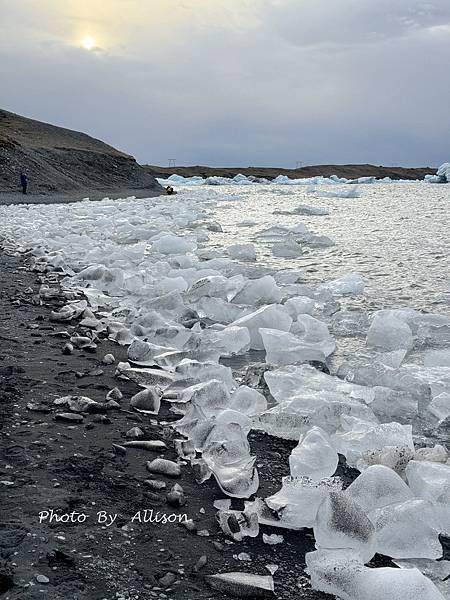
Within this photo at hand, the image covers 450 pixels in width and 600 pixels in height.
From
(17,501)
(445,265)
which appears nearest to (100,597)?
(17,501)

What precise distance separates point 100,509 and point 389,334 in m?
2.21

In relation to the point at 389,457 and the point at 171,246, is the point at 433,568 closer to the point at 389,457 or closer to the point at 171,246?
the point at 389,457

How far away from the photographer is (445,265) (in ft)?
21.8

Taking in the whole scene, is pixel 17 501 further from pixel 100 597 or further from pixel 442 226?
pixel 442 226

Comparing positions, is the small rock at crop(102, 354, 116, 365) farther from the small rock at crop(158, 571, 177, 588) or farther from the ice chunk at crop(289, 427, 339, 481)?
the small rock at crop(158, 571, 177, 588)

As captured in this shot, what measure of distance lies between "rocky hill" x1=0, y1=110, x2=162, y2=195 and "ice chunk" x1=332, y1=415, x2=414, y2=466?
29.6 metres

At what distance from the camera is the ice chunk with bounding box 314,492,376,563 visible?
1.42 metres

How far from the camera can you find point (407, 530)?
57.5 inches

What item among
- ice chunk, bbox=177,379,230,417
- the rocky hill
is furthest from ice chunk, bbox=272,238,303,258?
the rocky hill

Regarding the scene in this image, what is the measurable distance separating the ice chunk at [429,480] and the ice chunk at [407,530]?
A: 73 mm

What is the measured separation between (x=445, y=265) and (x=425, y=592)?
587 centimetres

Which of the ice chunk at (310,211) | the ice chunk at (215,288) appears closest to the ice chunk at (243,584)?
the ice chunk at (215,288)

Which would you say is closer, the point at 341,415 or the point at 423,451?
the point at 423,451

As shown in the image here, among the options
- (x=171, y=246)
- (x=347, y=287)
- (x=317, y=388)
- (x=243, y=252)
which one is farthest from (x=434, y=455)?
(x=171, y=246)
